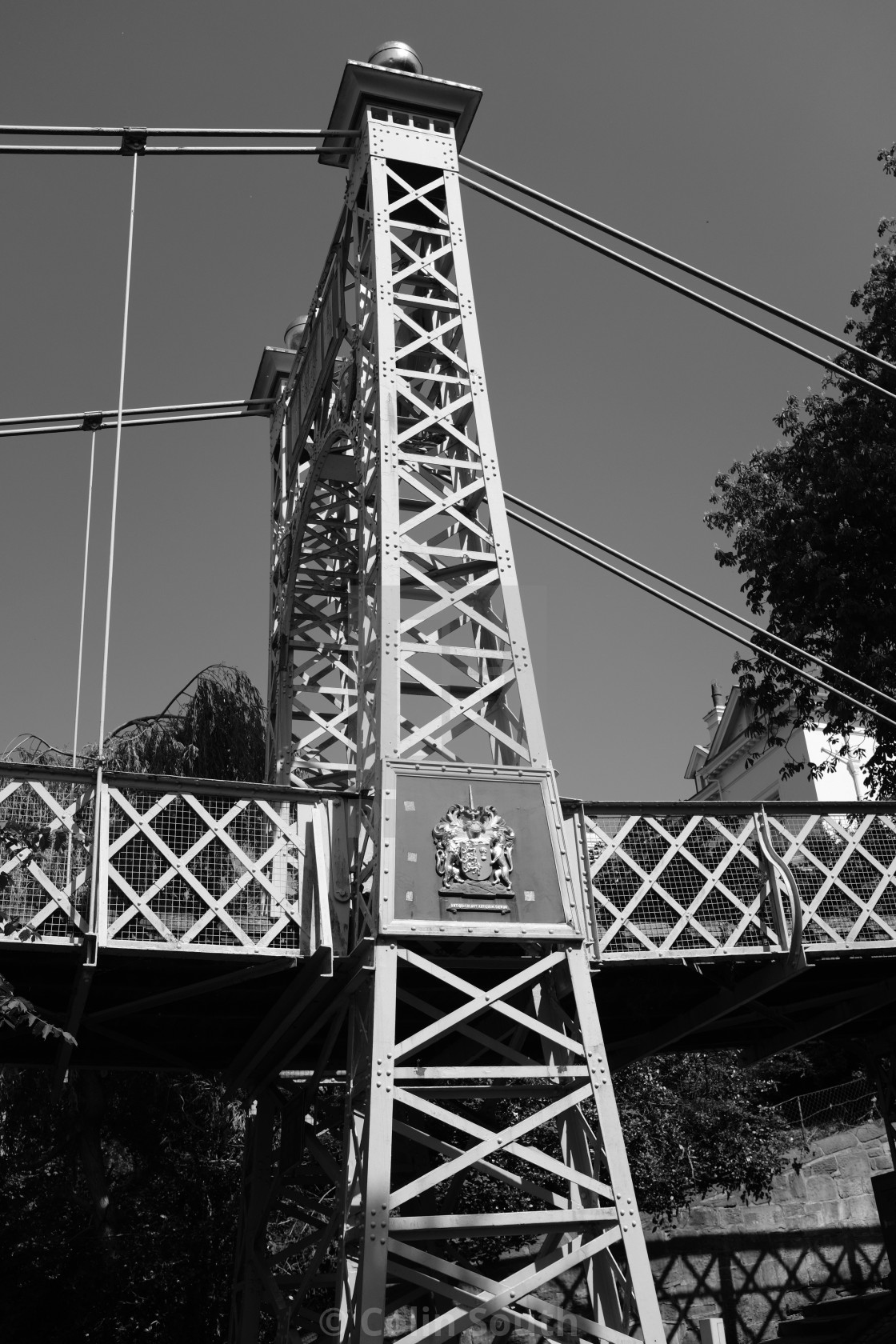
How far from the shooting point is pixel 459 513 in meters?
9.26

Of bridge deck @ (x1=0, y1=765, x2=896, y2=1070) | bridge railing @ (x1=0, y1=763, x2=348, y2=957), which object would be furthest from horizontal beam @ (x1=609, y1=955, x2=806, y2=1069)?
bridge railing @ (x1=0, y1=763, x2=348, y2=957)

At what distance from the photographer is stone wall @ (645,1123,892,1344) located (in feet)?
50.4

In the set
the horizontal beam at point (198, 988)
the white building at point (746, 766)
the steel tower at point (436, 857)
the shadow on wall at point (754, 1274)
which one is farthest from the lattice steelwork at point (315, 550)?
the white building at point (746, 766)

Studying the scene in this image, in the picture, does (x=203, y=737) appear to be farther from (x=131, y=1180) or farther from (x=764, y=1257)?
(x=764, y=1257)

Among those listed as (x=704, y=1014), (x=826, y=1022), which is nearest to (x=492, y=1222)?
(x=704, y=1014)

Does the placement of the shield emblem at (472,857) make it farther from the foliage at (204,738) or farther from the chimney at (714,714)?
the chimney at (714,714)

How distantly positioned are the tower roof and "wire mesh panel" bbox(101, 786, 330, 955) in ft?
19.4

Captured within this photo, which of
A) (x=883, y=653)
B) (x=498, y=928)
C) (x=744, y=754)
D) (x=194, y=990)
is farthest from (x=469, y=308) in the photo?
(x=744, y=754)

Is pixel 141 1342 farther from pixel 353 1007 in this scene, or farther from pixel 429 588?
pixel 429 588

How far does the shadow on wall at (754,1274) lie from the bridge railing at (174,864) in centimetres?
970

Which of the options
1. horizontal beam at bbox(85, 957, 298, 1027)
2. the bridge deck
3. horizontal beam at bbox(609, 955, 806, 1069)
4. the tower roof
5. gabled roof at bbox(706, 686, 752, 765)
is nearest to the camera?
the bridge deck

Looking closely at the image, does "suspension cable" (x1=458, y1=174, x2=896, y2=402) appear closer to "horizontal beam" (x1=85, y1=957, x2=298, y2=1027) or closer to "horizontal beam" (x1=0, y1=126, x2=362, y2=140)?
"horizontal beam" (x1=0, y1=126, x2=362, y2=140)

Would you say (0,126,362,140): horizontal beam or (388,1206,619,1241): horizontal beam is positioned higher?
(0,126,362,140): horizontal beam

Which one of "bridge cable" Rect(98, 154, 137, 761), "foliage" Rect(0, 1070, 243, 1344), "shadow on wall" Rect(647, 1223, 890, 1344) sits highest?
"bridge cable" Rect(98, 154, 137, 761)
